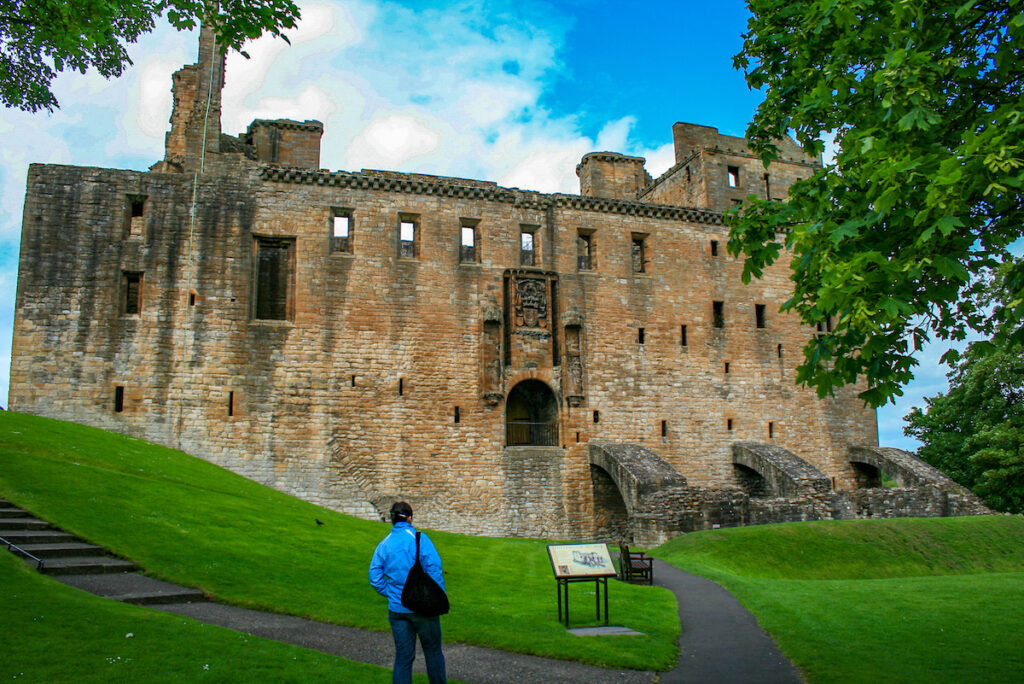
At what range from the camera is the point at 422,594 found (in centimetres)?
695

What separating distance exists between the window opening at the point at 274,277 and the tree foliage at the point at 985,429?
26107 millimetres

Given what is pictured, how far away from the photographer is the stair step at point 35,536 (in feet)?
37.9

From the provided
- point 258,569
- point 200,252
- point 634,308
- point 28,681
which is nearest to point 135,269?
point 200,252

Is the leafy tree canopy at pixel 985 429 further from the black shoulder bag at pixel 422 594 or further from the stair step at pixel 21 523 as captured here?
the stair step at pixel 21 523

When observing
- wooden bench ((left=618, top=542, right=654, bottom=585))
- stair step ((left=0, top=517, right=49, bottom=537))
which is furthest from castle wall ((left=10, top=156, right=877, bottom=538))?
stair step ((left=0, top=517, right=49, bottom=537))

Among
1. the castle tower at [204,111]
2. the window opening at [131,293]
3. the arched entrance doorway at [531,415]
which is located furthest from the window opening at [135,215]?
the arched entrance doorway at [531,415]

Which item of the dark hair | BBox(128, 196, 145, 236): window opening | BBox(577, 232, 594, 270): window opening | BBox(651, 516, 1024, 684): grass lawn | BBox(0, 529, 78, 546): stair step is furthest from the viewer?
BBox(577, 232, 594, 270): window opening

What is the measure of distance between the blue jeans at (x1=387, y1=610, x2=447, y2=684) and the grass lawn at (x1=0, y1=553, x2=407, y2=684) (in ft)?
3.04

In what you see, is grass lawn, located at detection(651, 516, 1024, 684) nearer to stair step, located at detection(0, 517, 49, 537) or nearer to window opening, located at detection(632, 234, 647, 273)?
stair step, located at detection(0, 517, 49, 537)

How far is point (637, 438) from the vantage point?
97.2ft

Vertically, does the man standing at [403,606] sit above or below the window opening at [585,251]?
below

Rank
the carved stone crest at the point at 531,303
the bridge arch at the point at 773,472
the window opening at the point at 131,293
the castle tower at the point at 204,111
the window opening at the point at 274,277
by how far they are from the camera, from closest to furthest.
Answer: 1. the window opening at the point at 131,293
2. the castle tower at the point at 204,111
3. the window opening at the point at 274,277
4. the bridge arch at the point at 773,472
5. the carved stone crest at the point at 531,303

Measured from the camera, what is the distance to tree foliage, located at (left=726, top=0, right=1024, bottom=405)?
6906mm

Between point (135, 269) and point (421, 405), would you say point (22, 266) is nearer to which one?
point (135, 269)
